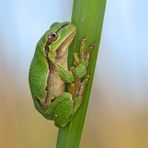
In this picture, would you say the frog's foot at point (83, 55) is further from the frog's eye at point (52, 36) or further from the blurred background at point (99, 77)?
the blurred background at point (99, 77)

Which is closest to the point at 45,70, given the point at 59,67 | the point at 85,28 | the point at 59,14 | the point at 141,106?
the point at 59,67

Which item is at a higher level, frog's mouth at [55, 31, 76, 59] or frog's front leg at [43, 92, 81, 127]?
frog's mouth at [55, 31, 76, 59]

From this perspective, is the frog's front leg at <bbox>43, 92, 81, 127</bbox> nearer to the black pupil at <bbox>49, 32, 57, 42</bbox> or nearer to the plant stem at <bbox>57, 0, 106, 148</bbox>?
the plant stem at <bbox>57, 0, 106, 148</bbox>

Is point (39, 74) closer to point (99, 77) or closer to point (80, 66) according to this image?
point (80, 66)

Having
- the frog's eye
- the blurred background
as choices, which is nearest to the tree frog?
the frog's eye

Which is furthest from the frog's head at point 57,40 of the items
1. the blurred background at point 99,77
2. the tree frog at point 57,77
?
the blurred background at point 99,77
